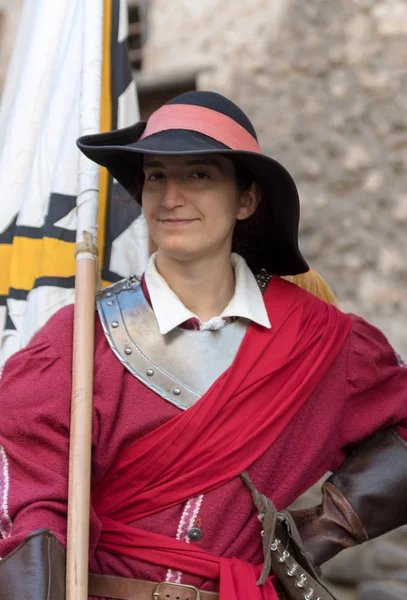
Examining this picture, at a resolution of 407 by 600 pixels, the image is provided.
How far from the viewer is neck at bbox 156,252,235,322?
2246mm

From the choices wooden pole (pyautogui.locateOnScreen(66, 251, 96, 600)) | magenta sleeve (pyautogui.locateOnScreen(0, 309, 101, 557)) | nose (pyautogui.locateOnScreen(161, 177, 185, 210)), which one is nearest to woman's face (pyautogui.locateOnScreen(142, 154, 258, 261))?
nose (pyautogui.locateOnScreen(161, 177, 185, 210))

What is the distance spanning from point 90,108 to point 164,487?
1.13 m

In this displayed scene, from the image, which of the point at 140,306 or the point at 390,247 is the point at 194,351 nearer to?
the point at 140,306

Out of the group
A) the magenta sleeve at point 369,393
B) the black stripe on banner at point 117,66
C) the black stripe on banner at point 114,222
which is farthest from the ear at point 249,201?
the black stripe on banner at point 117,66

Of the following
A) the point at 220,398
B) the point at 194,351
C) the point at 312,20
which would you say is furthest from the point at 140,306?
the point at 312,20

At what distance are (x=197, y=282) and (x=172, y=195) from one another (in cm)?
24

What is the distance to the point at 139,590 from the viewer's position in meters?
2.01

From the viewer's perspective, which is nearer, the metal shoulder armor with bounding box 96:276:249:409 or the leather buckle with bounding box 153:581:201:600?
the leather buckle with bounding box 153:581:201:600

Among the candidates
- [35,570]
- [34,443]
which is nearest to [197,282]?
[34,443]

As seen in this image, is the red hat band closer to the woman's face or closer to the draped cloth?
the woman's face

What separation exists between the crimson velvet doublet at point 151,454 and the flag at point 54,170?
1.89 feet

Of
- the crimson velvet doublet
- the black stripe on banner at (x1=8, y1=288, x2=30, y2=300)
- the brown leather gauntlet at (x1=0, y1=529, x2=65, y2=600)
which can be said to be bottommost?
the brown leather gauntlet at (x1=0, y1=529, x2=65, y2=600)

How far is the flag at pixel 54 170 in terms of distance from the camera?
8.89 ft

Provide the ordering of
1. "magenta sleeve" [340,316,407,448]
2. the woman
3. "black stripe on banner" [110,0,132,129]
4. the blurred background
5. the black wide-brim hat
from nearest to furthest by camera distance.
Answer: the woman
the black wide-brim hat
"magenta sleeve" [340,316,407,448]
"black stripe on banner" [110,0,132,129]
the blurred background
